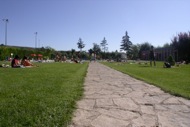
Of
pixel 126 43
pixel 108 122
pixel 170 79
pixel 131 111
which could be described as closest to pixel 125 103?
pixel 131 111

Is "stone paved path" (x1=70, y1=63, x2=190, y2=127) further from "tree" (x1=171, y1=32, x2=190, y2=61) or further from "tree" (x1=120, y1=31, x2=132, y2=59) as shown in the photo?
"tree" (x1=120, y1=31, x2=132, y2=59)

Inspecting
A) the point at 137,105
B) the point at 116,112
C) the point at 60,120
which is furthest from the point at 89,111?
the point at 137,105

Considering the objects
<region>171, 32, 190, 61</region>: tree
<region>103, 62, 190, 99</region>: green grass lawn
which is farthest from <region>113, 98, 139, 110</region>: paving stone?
<region>171, 32, 190, 61</region>: tree

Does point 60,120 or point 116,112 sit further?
point 116,112

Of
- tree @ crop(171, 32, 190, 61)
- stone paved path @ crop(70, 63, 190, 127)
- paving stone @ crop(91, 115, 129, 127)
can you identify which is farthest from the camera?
tree @ crop(171, 32, 190, 61)

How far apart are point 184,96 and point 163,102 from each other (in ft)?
3.55

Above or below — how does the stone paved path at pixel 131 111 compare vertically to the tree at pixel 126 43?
below

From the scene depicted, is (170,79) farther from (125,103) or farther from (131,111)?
(131,111)

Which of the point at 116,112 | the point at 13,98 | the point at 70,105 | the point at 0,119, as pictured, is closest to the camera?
the point at 0,119

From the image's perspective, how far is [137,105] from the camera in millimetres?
5527

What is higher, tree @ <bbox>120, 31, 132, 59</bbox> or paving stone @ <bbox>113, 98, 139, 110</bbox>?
tree @ <bbox>120, 31, 132, 59</bbox>

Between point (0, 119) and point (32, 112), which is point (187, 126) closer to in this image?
point (32, 112)

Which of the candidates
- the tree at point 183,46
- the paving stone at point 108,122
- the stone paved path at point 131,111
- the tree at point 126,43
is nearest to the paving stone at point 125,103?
the stone paved path at point 131,111

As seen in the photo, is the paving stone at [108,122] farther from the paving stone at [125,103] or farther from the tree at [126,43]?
the tree at [126,43]
